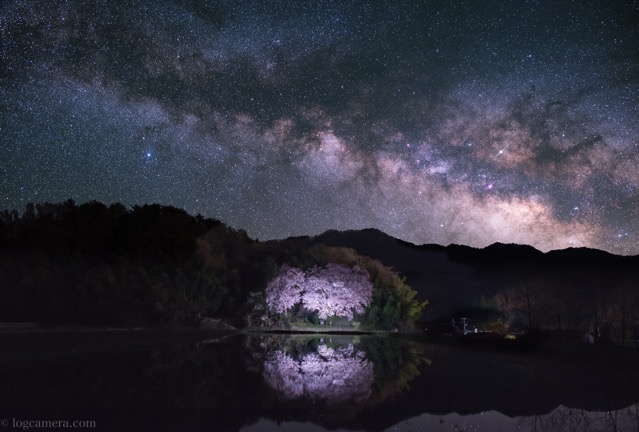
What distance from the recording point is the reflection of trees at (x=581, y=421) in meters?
11.0

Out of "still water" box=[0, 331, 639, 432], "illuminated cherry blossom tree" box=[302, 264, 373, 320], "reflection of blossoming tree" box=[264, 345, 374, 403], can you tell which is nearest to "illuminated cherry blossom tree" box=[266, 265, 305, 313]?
"illuminated cherry blossom tree" box=[302, 264, 373, 320]

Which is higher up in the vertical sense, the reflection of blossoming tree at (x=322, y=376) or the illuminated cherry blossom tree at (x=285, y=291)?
the illuminated cherry blossom tree at (x=285, y=291)

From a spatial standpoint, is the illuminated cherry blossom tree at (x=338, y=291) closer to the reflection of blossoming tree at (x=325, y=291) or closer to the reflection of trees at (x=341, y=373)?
the reflection of blossoming tree at (x=325, y=291)

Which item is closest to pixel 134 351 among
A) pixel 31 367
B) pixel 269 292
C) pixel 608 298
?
pixel 31 367

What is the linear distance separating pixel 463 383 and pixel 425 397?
3212mm

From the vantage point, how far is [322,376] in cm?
1836

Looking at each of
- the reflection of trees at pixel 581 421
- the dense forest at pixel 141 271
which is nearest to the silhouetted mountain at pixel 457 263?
the dense forest at pixel 141 271

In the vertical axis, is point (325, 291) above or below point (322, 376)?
→ above

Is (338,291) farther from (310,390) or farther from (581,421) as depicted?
(581,421)

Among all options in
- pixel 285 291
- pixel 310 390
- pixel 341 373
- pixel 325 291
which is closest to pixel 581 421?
pixel 310 390

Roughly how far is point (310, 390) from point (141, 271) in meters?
33.1

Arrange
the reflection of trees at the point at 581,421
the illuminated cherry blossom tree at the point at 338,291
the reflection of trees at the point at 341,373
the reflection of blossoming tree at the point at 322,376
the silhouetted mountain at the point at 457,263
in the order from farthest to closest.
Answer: the silhouetted mountain at the point at 457,263
the illuminated cherry blossom tree at the point at 338,291
the reflection of trees at the point at 341,373
the reflection of blossoming tree at the point at 322,376
the reflection of trees at the point at 581,421

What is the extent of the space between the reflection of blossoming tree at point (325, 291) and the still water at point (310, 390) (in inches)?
956

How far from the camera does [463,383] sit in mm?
16875
